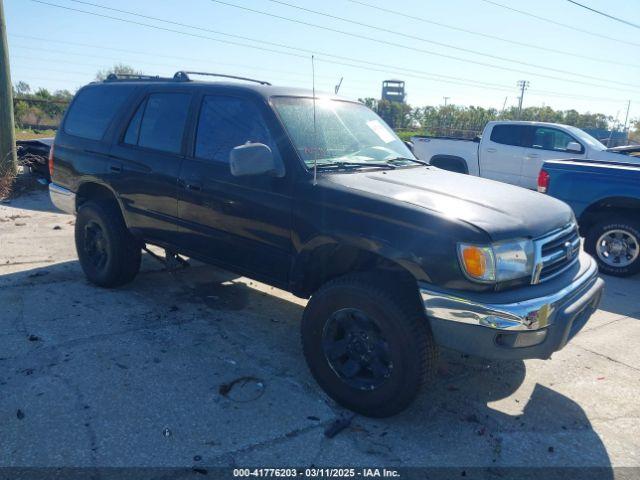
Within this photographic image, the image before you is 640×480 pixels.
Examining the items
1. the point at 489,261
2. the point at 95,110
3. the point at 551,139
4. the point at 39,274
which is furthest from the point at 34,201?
the point at 551,139

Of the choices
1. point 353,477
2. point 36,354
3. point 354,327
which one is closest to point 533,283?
point 354,327

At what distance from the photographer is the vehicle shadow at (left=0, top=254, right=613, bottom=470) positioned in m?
2.92

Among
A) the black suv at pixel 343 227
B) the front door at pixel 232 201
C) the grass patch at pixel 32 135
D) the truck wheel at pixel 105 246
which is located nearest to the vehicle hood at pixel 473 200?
the black suv at pixel 343 227

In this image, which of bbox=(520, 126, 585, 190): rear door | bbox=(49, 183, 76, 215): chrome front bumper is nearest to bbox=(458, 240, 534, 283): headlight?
bbox=(49, 183, 76, 215): chrome front bumper

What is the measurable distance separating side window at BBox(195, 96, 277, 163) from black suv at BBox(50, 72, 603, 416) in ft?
0.04

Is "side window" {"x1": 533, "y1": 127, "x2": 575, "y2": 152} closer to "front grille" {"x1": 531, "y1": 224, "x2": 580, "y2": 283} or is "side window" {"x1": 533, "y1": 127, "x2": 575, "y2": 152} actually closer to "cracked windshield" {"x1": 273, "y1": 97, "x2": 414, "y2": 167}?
"cracked windshield" {"x1": 273, "y1": 97, "x2": 414, "y2": 167}

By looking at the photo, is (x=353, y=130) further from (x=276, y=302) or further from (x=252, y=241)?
(x=276, y=302)

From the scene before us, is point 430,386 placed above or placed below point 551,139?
below

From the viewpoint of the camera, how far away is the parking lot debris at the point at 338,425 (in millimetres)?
2948

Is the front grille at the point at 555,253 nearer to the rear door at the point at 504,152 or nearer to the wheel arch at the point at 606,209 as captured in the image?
the wheel arch at the point at 606,209

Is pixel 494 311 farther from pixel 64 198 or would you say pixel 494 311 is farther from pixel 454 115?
pixel 454 115

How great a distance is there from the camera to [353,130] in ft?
13.3

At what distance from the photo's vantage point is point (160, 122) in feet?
14.5

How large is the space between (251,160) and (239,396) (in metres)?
1.50
